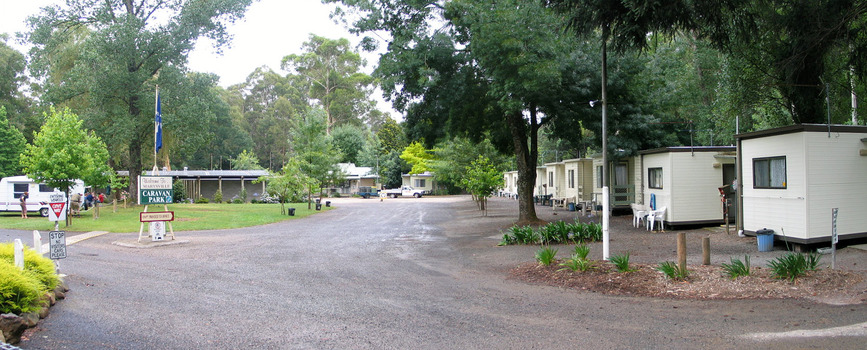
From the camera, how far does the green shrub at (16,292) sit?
5.89m

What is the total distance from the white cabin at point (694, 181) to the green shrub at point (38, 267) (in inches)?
599

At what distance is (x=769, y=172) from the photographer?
1205 centimetres

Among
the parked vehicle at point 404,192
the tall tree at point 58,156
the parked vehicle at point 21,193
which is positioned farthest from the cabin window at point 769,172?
the parked vehicle at point 404,192

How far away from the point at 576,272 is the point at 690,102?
22.0m

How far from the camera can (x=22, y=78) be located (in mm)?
53000

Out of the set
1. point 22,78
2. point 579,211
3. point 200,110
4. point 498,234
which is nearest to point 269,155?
point 22,78

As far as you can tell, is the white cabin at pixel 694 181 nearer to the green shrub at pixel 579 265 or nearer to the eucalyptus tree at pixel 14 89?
the green shrub at pixel 579 265

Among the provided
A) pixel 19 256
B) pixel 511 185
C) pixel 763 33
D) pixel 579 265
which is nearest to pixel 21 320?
pixel 19 256

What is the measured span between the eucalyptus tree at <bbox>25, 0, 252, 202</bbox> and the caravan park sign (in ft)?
48.2

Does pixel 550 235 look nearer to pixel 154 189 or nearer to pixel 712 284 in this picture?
pixel 712 284

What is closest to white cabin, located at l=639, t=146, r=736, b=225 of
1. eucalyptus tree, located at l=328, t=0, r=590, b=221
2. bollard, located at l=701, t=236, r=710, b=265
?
eucalyptus tree, located at l=328, t=0, r=590, b=221

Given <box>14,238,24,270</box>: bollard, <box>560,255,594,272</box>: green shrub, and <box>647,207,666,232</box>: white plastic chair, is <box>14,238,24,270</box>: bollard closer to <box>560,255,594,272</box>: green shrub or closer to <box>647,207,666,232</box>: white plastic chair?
<box>560,255,594,272</box>: green shrub

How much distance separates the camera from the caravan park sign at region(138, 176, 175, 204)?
627 inches

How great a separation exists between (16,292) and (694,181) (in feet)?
53.7
